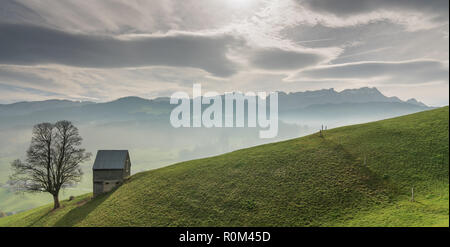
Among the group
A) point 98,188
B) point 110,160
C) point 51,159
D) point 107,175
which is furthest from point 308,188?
point 51,159

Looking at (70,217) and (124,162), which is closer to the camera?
(70,217)

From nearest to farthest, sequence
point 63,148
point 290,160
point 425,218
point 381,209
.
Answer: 1. point 425,218
2. point 381,209
3. point 290,160
4. point 63,148

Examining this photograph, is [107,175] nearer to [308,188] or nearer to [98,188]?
[98,188]

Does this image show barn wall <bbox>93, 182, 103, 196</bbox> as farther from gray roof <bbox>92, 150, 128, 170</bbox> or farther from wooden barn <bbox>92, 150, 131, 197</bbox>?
gray roof <bbox>92, 150, 128, 170</bbox>

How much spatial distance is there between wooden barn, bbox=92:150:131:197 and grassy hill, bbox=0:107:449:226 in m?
3.70

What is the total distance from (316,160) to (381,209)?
13.4 m

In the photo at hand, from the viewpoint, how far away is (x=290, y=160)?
36812 millimetres

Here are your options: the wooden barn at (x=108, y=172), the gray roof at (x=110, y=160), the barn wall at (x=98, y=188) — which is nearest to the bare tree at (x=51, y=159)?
the gray roof at (x=110, y=160)

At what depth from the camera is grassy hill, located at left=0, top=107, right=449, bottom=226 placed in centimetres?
2227

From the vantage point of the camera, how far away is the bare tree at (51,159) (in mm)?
42531

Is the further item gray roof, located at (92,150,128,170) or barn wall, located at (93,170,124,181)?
gray roof, located at (92,150,128,170)

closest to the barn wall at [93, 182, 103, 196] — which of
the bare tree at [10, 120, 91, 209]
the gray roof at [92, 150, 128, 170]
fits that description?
the gray roof at [92, 150, 128, 170]
